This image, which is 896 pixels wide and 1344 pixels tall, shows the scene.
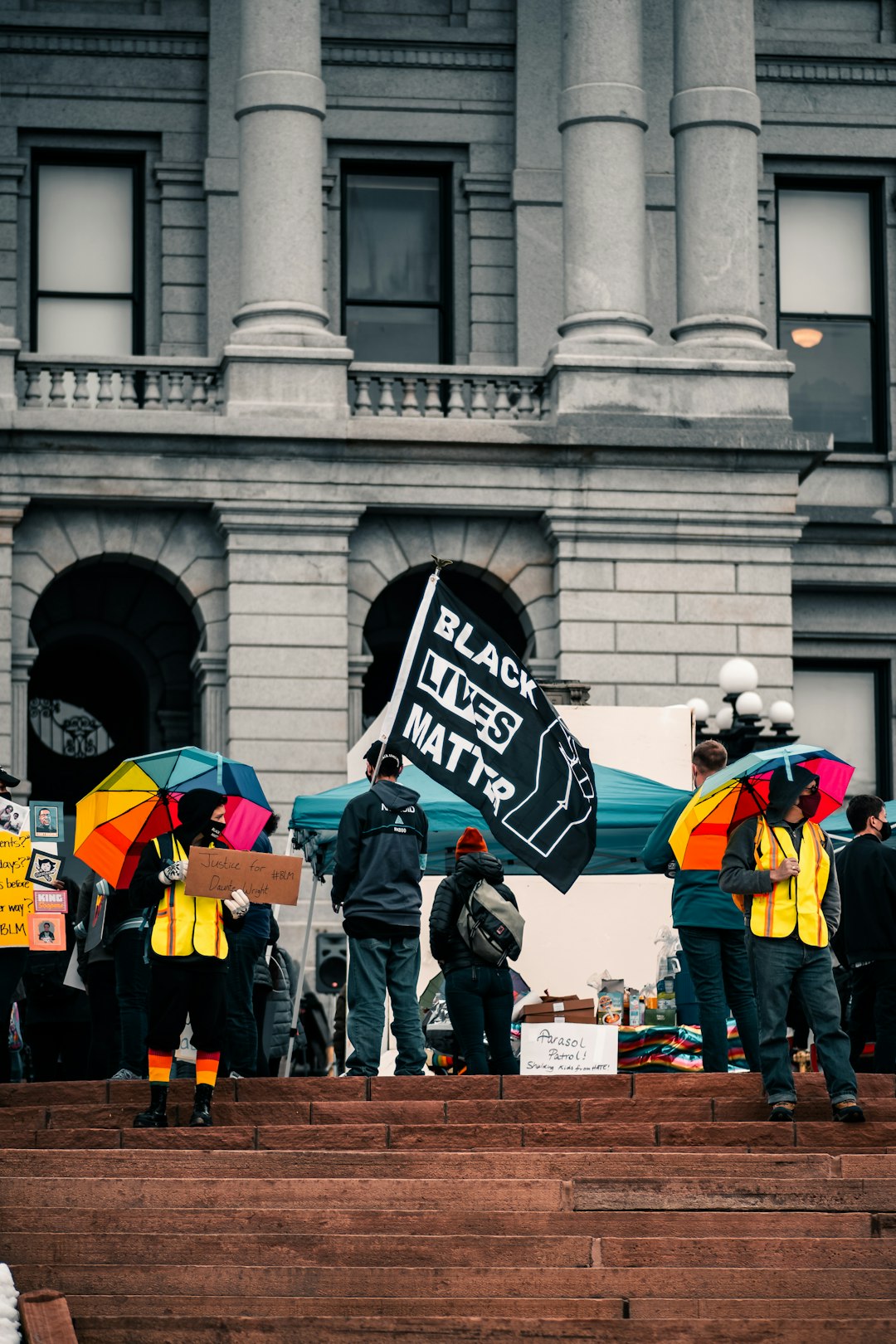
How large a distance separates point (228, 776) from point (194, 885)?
1914 mm

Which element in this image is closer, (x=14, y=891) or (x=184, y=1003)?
(x=184, y=1003)

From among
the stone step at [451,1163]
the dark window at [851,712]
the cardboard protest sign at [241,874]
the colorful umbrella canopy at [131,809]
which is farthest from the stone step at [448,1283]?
the dark window at [851,712]

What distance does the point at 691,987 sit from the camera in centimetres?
1900

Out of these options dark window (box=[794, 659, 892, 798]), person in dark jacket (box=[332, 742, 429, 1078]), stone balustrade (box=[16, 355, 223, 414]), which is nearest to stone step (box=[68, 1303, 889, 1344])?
person in dark jacket (box=[332, 742, 429, 1078])

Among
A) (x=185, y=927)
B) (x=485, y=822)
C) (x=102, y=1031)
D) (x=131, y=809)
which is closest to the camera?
(x=185, y=927)

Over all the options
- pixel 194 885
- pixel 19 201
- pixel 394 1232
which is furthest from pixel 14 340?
pixel 394 1232

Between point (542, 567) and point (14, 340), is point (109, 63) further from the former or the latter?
point (542, 567)

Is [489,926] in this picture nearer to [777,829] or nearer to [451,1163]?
[777,829]

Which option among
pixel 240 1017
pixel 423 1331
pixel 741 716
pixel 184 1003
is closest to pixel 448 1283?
pixel 423 1331

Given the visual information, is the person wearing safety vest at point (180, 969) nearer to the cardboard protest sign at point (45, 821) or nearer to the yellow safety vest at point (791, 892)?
the yellow safety vest at point (791, 892)

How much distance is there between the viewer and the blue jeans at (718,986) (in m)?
14.9

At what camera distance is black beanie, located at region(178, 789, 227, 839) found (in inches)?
547

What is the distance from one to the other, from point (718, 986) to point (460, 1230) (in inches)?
166

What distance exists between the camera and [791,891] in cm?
1337
